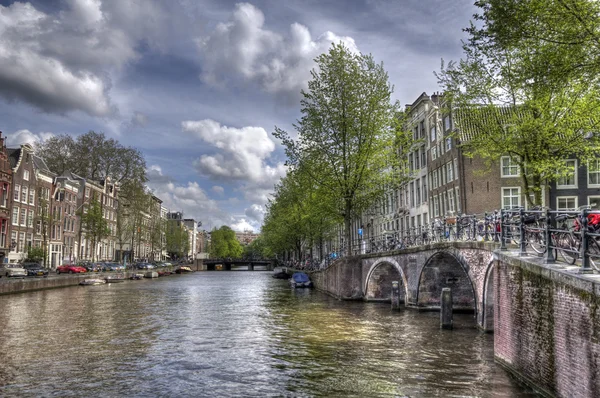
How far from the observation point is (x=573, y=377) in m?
9.74

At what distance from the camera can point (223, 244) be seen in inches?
7234

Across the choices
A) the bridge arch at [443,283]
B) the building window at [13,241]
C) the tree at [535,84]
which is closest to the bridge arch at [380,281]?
the bridge arch at [443,283]

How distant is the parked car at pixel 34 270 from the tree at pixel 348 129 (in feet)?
103

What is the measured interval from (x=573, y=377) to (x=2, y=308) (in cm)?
3160

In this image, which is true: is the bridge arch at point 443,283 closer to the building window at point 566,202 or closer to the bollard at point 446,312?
the bollard at point 446,312

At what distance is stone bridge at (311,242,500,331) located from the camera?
20.7 meters

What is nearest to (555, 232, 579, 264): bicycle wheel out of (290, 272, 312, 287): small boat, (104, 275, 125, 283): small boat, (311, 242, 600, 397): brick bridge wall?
(311, 242, 600, 397): brick bridge wall

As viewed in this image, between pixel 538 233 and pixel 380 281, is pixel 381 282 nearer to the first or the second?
pixel 380 281

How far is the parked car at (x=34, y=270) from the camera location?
2044 inches

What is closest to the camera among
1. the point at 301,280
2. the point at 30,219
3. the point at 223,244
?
the point at 301,280

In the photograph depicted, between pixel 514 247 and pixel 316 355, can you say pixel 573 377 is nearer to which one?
pixel 514 247

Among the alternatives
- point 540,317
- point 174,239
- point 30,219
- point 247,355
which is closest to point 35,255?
point 30,219

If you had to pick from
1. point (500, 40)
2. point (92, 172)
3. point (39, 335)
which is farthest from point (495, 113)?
point (92, 172)

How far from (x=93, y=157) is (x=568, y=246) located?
73.7m
